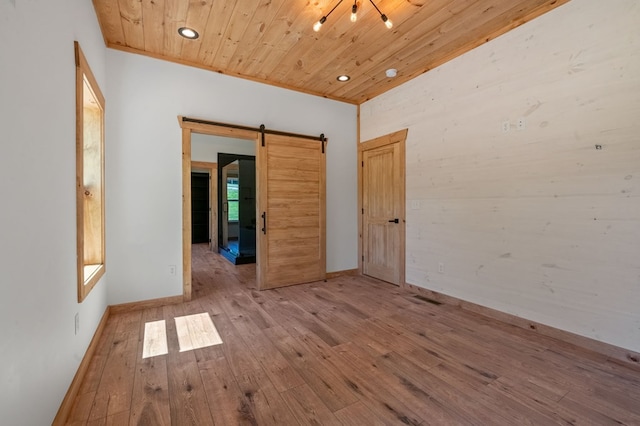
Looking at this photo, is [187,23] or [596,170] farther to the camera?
[187,23]

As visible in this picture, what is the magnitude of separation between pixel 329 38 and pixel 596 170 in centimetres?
272

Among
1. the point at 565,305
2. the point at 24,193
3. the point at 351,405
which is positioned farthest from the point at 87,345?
the point at 565,305

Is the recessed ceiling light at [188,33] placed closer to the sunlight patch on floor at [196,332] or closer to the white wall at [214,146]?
the sunlight patch on floor at [196,332]

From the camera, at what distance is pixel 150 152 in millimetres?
3291

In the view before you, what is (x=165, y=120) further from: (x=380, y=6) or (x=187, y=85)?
(x=380, y=6)

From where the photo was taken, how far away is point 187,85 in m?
3.49

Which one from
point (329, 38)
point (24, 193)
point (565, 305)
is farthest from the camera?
point (329, 38)

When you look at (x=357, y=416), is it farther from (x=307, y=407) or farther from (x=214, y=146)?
(x=214, y=146)

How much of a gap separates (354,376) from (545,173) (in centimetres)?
244

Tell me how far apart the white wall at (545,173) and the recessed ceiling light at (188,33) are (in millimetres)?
2780

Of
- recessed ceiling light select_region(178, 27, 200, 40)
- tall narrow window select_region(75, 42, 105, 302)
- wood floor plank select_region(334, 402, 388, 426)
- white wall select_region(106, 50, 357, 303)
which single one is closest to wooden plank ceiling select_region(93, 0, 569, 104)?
recessed ceiling light select_region(178, 27, 200, 40)

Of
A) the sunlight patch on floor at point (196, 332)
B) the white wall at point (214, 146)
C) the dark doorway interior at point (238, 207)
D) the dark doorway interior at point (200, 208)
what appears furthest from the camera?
the dark doorway interior at point (200, 208)

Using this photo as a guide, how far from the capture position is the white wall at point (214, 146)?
6801 millimetres

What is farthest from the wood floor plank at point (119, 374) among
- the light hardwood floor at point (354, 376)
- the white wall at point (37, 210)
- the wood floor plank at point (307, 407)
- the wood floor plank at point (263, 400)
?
the wood floor plank at point (307, 407)
